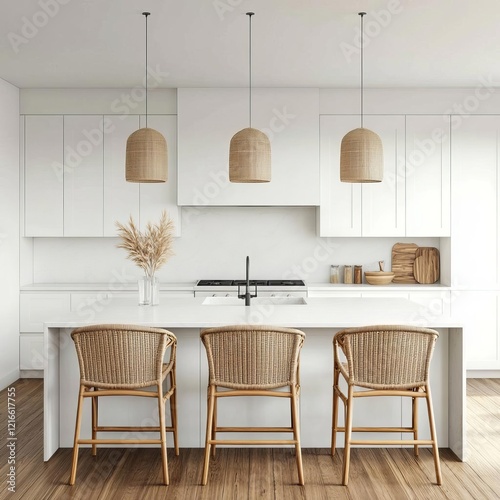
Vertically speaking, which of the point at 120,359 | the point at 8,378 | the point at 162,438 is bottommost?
the point at 8,378

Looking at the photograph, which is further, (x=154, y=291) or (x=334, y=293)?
(x=334, y=293)

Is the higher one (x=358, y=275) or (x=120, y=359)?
(x=358, y=275)

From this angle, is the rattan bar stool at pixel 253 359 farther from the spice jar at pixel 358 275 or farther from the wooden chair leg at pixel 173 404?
the spice jar at pixel 358 275

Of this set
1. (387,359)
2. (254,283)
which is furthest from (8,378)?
(387,359)

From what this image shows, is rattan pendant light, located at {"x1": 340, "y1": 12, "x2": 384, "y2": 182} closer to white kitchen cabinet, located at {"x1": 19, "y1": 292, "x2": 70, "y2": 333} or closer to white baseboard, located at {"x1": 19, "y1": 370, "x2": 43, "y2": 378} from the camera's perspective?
white kitchen cabinet, located at {"x1": 19, "y1": 292, "x2": 70, "y2": 333}

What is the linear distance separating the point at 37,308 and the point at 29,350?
0.40m

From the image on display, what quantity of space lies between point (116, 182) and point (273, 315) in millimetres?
2794

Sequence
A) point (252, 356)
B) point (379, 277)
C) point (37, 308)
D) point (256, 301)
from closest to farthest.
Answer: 1. point (252, 356)
2. point (256, 301)
3. point (37, 308)
4. point (379, 277)

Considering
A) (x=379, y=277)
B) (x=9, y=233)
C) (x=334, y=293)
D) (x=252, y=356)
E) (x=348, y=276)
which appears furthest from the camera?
(x=348, y=276)

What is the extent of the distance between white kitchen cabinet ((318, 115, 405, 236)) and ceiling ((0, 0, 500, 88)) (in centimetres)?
38

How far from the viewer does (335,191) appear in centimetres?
582

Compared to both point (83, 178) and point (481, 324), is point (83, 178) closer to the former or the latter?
point (83, 178)

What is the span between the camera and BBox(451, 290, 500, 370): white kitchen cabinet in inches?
226

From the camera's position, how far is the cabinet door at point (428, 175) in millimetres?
5801
